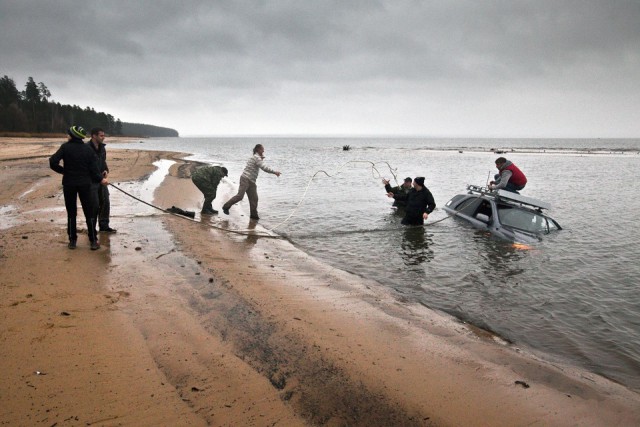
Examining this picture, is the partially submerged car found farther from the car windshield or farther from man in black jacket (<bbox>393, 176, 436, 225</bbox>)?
man in black jacket (<bbox>393, 176, 436, 225</bbox>)

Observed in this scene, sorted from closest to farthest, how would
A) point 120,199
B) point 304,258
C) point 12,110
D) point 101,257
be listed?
point 101,257 < point 304,258 < point 120,199 < point 12,110

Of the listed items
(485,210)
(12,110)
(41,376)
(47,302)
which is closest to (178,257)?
(47,302)

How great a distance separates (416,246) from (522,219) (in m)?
3.58

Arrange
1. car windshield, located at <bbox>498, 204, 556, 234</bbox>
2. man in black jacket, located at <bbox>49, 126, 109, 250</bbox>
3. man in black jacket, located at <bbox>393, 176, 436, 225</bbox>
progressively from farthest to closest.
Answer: man in black jacket, located at <bbox>393, 176, 436, 225</bbox>
car windshield, located at <bbox>498, 204, 556, 234</bbox>
man in black jacket, located at <bbox>49, 126, 109, 250</bbox>

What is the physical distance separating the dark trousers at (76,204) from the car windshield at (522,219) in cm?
1023

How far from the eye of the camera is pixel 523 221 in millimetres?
10258

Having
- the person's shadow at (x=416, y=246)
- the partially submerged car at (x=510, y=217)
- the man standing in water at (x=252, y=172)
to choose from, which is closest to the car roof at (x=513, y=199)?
the partially submerged car at (x=510, y=217)

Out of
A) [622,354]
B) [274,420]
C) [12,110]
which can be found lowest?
[622,354]

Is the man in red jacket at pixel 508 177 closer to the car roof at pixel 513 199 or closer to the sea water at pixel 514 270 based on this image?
the car roof at pixel 513 199

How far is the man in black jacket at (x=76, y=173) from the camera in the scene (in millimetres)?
6242

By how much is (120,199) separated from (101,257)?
7150mm

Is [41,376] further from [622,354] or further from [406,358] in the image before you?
[622,354]

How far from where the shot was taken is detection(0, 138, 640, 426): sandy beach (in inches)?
117

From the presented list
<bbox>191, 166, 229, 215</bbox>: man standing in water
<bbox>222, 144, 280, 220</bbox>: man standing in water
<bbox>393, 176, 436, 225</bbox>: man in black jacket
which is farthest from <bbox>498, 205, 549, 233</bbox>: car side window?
<bbox>191, 166, 229, 215</bbox>: man standing in water
